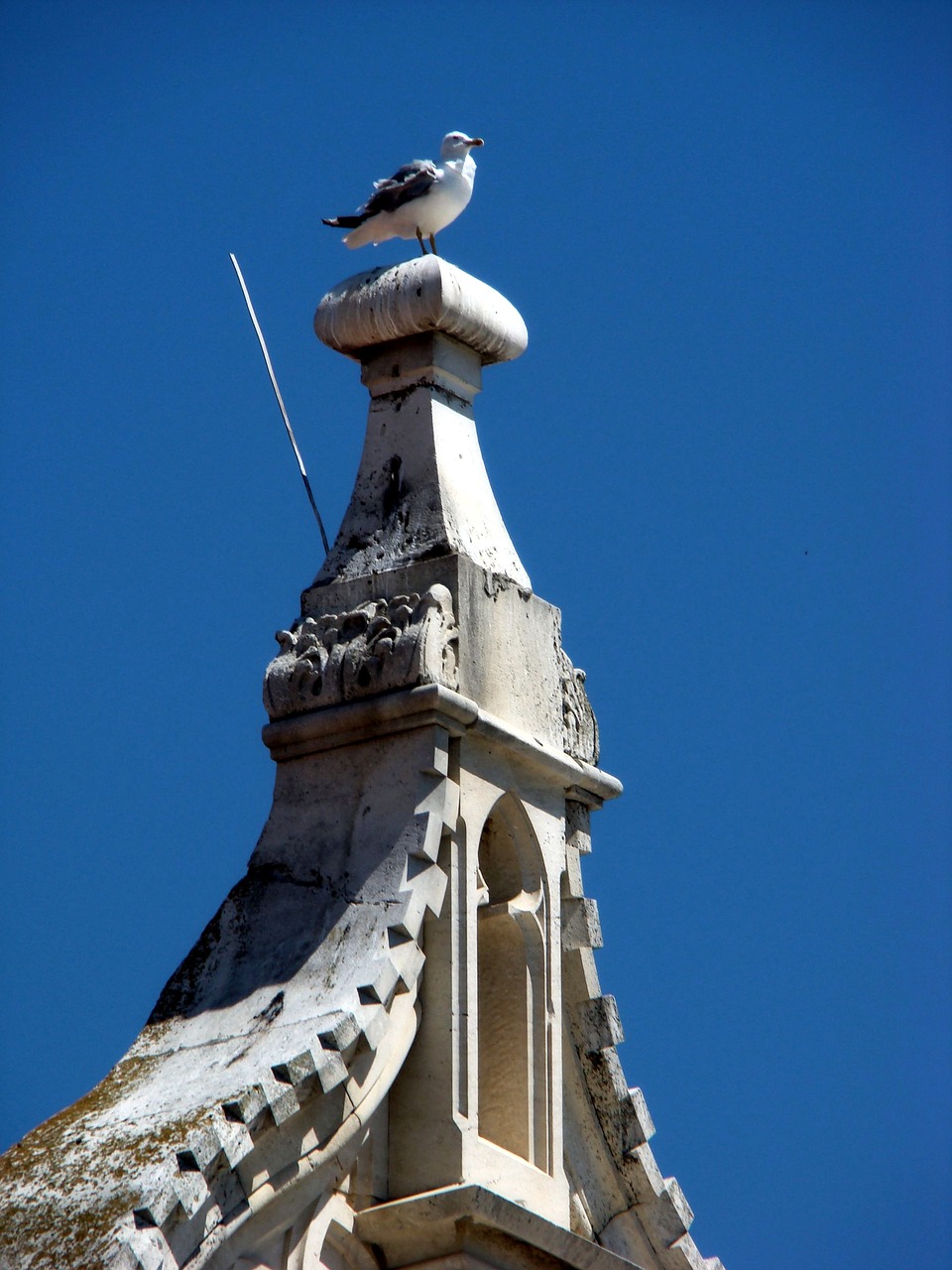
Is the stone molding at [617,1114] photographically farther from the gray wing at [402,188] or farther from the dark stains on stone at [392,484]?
the gray wing at [402,188]

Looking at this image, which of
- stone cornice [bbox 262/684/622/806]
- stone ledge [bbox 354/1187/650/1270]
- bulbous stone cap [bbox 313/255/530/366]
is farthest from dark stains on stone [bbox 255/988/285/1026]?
bulbous stone cap [bbox 313/255/530/366]

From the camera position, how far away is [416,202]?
674 inches

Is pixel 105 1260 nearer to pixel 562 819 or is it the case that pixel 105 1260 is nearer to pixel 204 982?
pixel 204 982

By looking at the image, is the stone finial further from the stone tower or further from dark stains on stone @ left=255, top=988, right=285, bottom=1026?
dark stains on stone @ left=255, top=988, right=285, bottom=1026

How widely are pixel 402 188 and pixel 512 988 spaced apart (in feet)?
15.2

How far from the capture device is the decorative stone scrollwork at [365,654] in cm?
1526

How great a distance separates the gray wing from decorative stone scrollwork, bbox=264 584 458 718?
8.84ft

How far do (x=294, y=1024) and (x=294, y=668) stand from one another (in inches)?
80.8

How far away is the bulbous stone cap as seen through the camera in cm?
1639

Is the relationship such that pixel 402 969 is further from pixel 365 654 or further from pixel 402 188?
pixel 402 188

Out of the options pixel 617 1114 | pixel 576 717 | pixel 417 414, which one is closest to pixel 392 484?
pixel 417 414

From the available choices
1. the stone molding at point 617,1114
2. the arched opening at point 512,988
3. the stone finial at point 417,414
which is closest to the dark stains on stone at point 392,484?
the stone finial at point 417,414

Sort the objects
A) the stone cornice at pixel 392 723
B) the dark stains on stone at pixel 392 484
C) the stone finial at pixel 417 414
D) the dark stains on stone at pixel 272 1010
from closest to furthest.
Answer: the dark stains on stone at pixel 272 1010
the stone cornice at pixel 392 723
the stone finial at pixel 417 414
the dark stains on stone at pixel 392 484

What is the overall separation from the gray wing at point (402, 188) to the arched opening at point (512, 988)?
359 centimetres
